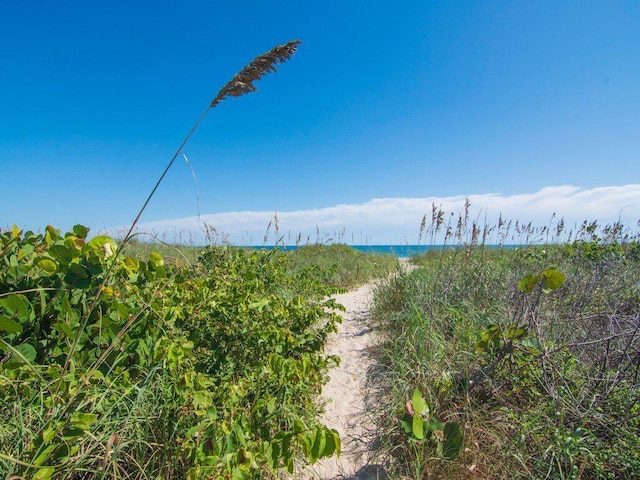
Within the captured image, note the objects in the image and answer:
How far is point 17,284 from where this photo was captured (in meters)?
1.46

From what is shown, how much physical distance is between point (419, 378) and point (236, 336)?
1.44 meters

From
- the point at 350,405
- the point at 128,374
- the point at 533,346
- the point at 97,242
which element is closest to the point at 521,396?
the point at 533,346

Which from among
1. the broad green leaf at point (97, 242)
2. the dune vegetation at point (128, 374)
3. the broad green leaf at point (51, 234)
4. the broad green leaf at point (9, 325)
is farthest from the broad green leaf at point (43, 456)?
the broad green leaf at point (51, 234)

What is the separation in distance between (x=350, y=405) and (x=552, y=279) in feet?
6.08

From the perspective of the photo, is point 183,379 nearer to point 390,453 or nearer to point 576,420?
point 390,453

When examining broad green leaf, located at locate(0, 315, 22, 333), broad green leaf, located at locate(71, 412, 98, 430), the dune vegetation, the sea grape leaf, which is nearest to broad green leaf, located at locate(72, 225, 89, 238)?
the dune vegetation

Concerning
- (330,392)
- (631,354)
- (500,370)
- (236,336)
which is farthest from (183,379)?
(631,354)

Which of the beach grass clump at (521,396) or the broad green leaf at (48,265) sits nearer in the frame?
the broad green leaf at (48,265)

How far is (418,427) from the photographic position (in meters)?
1.57

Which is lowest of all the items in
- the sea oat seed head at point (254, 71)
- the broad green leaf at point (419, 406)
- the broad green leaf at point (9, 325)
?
the broad green leaf at point (419, 406)

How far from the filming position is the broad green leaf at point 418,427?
1.55 meters

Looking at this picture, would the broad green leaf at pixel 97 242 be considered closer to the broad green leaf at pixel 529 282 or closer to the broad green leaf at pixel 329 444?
the broad green leaf at pixel 329 444

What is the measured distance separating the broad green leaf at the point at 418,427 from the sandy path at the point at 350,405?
0.48 meters

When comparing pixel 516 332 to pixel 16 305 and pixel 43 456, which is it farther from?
pixel 16 305
